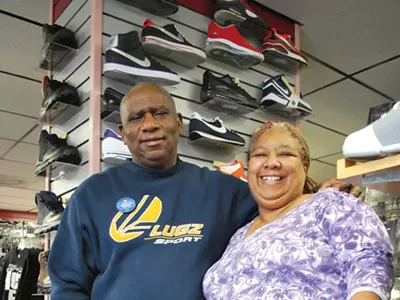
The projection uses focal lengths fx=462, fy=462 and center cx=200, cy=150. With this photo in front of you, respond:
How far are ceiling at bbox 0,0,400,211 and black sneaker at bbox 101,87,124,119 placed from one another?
2.68 feet

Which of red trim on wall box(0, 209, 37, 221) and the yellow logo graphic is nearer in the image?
the yellow logo graphic

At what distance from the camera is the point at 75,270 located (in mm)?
1402

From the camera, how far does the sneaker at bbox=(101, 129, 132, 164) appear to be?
6.54 ft

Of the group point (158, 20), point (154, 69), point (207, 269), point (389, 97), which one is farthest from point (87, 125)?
point (389, 97)

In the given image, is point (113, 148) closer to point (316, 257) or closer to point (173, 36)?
point (173, 36)

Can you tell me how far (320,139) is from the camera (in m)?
5.15

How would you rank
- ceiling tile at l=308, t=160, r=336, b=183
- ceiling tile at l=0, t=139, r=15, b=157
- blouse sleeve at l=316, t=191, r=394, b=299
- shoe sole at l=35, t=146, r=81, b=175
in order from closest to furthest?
blouse sleeve at l=316, t=191, r=394, b=299, shoe sole at l=35, t=146, r=81, b=175, ceiling tile at l=0, t=139, r=15, b=157, ceiling tile at l=308, t=160, r=336, b=183

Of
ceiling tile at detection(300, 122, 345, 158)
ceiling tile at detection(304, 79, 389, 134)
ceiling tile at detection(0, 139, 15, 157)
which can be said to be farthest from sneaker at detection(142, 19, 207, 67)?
ceiling tile at detection(0, 139, 15, 157)

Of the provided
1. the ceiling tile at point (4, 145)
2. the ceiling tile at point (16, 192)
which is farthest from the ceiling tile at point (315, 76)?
the ceiling tile at point (16, 192)

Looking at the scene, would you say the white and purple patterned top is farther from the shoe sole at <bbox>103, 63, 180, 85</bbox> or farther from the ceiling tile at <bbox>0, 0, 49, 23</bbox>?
the ceiling tile at <bbox>0, 0, 49, 23</bbox>

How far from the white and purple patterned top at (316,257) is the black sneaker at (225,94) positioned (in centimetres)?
121

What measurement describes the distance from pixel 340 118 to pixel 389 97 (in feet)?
1.89

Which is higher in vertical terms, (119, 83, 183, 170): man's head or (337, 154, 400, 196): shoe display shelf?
(119, 83, 183, 170): man's head

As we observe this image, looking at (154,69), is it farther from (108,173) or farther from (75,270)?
(75,270)
